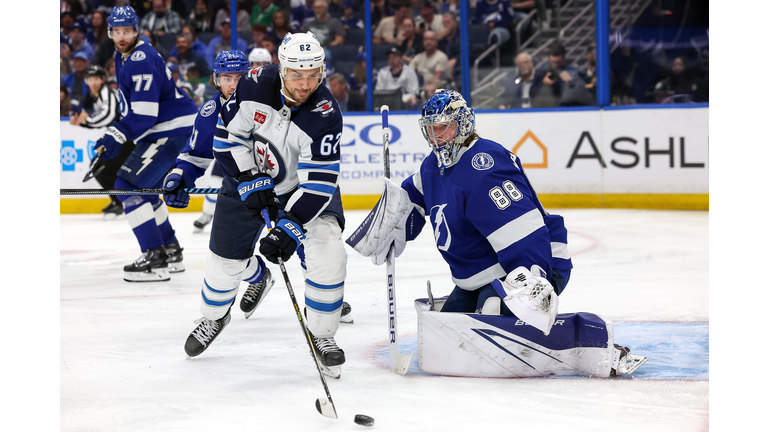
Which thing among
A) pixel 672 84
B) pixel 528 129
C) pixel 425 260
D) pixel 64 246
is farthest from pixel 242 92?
pixel 672 84

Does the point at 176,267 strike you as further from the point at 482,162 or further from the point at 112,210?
the point at 112,210

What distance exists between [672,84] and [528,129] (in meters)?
1.28

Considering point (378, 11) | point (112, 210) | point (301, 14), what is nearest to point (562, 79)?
point (378, 11)

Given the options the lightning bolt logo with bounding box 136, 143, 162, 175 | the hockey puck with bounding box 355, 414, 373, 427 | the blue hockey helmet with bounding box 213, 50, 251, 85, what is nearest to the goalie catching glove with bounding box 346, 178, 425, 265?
the hockey puck with bounding box 355, 414, 373, 427

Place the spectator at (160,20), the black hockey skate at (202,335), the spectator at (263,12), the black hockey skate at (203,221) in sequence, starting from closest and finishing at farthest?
1. the black hockey skate at (202,335)
2. the black hockey skate at (203,221)
3. the spectator at (263,12)
4. the spectator at (160,20)

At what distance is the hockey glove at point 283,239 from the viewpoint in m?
2.31

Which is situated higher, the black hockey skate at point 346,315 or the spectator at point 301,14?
the spectator at point 301,14

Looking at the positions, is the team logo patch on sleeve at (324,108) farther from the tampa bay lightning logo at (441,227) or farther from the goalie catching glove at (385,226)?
the tampa bay lightning logo at (441,227)

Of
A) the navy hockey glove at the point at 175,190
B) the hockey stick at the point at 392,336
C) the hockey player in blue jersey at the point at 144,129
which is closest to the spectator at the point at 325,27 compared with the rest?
the hockey player in blue jersey at the point at 144,129

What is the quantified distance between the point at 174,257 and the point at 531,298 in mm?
2814

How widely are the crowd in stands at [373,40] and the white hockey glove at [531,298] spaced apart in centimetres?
508

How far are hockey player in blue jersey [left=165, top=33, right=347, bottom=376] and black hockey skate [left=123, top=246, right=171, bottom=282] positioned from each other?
162 centimetres

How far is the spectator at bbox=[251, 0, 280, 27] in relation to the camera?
7.73 m

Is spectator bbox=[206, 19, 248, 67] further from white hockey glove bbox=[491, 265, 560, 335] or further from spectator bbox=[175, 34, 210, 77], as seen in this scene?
white hockey glove bbox=[491, 265, 560, 335]
